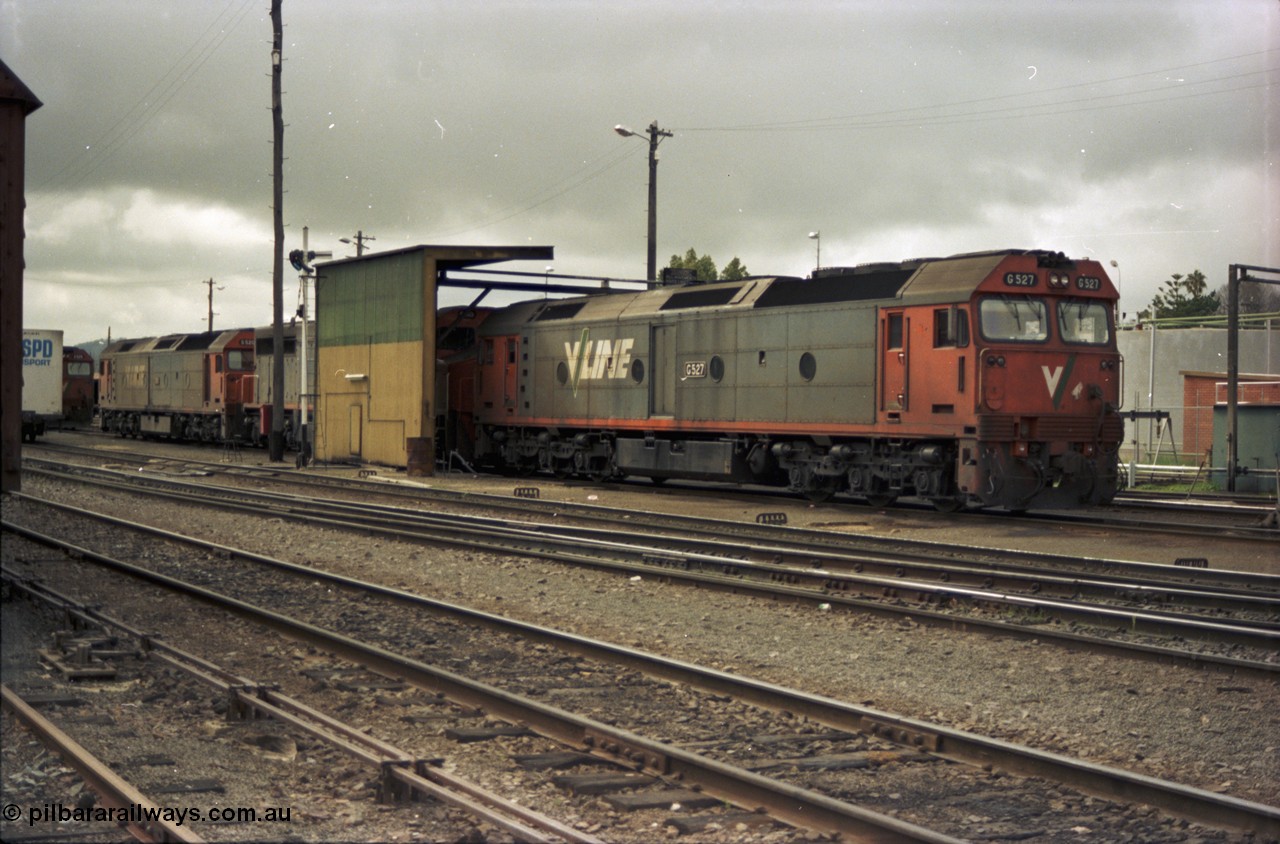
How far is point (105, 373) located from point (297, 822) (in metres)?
59.8

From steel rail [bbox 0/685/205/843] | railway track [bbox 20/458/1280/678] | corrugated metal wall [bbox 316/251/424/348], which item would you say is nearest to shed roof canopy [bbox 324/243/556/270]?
corrugated metal wall [bbox 316/251/424/348]

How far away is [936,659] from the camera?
30.6ft

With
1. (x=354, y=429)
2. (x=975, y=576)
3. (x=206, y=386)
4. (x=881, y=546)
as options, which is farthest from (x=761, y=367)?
(x=206, y=386)

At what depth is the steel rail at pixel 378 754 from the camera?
5.37m

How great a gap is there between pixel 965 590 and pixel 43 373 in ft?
127

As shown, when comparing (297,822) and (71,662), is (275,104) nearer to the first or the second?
(71,662)

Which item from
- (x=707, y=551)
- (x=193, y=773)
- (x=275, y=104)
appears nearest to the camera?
(x=193, y=773)

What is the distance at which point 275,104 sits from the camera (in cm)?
3597

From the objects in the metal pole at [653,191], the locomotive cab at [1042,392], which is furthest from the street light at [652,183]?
the locomotive cab at [1042,392]

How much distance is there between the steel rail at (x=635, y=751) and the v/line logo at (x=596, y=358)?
15.1 meters

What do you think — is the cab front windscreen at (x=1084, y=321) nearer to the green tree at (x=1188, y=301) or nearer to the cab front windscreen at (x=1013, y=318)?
the cab front windscreen at (x=1013, y=318)

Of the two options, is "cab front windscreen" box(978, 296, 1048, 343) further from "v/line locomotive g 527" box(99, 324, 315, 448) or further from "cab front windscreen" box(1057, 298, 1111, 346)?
"v/line locomotive g 527" box(99, 324, 315, 448)

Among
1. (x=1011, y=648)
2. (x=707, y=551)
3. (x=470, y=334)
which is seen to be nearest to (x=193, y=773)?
(x=1011, y=648)

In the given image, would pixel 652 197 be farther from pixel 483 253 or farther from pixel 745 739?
pixel 745 739
